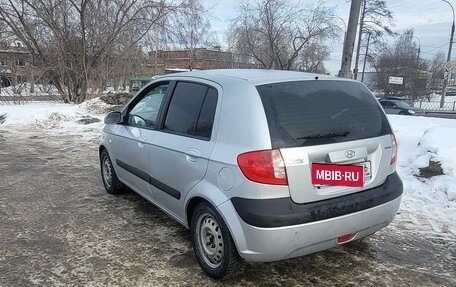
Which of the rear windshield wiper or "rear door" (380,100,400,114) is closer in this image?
the rear windshield wiper

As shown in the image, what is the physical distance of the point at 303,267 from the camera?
3.46 m

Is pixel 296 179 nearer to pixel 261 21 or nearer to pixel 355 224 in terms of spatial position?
pixel 355 224

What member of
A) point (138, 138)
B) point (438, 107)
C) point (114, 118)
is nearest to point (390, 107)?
point (438, 107)

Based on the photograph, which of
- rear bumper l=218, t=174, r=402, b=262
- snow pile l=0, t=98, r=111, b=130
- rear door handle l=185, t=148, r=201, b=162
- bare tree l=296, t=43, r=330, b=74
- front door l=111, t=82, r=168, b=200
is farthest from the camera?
bare tree l=296, t=43, r=330, b=74

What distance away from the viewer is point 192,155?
10.7 ft

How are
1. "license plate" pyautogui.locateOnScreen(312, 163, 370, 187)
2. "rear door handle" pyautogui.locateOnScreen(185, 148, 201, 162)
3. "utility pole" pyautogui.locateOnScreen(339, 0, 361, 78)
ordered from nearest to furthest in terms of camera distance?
"license plate" pyautogui.locateOnScreen(312, 163, 370, 187) → "rear door handle" pyautogui.locateOnScreen(185, 148, 201, 162) → "utility pole" pyautogui.locateOnScreen(339, 0, 361, 78)

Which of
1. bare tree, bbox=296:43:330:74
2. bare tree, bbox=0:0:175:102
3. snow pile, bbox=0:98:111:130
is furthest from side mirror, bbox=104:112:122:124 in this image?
bare tree, bbox=296:43:330:74

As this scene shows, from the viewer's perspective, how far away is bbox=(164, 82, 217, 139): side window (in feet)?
10.8

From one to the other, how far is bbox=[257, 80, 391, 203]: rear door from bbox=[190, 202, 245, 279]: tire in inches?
24.9

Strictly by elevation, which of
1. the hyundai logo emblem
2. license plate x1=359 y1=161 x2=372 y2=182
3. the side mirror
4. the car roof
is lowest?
license plate x1=359 y1=161 x2=372 y2=182

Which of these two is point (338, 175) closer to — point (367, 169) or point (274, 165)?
point (367, 169)

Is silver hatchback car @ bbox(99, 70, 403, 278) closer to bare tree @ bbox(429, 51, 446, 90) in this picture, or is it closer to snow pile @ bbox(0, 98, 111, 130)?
snow pile @ bbox(0, 98, 111, 130)

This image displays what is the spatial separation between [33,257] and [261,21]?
23330mm

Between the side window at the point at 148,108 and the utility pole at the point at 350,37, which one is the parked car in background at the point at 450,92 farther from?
the side window at the point at 148,108
